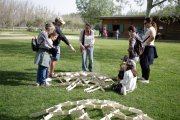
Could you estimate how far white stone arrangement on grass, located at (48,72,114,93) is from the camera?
309 inches

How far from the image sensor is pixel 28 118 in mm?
5340

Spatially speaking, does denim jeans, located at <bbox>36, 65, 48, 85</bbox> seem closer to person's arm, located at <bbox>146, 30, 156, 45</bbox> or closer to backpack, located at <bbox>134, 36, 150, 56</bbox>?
backpack, located at <bbox>134, 36, 150, 56</bbox>

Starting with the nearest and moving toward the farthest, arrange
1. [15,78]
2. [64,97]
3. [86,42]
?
1. [64,97]
2. [15,78]
3. [86,42]

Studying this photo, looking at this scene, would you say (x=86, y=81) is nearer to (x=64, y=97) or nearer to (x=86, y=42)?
(x=64, y=97)

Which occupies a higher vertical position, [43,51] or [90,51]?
[43,51]

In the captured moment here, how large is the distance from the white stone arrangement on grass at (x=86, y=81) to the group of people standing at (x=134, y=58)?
48 cm

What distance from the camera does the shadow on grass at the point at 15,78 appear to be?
8.19 meters

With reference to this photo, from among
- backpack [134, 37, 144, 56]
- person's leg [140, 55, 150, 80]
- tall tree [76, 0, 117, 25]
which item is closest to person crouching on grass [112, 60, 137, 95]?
backpack [134, 37, 144, 56]

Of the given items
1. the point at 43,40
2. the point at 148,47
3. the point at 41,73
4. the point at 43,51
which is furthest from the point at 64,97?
the point at 148,47

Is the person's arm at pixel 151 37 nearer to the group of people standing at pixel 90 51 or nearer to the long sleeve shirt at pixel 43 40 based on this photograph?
the group of people standing at pixel 90 51

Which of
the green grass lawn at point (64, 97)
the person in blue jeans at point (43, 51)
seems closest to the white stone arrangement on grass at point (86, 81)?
the green grass lawn at point (64, 97)

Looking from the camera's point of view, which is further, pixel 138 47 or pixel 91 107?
pixel 138 47

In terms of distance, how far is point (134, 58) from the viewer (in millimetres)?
8867

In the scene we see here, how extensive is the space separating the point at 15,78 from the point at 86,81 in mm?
2202
